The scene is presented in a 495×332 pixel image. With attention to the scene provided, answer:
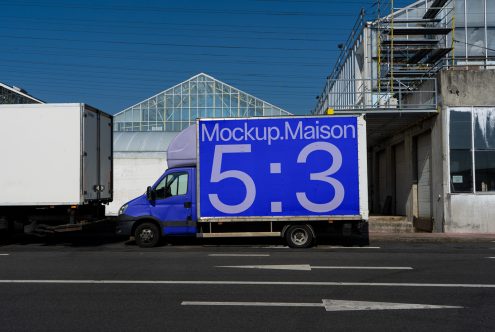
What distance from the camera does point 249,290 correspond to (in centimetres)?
780

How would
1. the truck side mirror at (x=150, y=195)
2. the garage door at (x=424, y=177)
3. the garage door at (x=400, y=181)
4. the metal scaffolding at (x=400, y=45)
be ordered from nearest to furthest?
the truck side mirror at (x=150, y=195), the garage door at (x=424, y=177), the garage door at (x=400, y=181), the metal scaffolding at (x=400, y=45)

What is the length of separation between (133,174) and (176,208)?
12931 mm

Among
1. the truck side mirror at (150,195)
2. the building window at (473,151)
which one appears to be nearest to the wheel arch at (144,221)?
the truck side mirror at (150,195)

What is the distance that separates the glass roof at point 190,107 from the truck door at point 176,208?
83.3ft

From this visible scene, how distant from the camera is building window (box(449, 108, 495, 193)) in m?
16.9

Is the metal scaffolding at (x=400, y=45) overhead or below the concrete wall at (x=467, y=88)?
overhead

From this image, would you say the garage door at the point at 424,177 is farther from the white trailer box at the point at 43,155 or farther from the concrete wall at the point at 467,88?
the white trailer box at the point at 43,155

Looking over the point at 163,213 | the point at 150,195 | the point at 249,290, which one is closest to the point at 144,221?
the point at 163,213

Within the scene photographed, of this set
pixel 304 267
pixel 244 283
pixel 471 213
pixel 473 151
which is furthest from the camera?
pixel 473 151

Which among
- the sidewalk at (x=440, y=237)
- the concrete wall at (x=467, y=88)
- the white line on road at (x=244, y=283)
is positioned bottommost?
the white line on road at (x=244, y=283)

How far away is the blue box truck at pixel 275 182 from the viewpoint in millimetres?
13242

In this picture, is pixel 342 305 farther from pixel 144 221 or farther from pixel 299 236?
pixel 144 221

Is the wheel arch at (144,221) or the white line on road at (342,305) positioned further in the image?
the wheel arch at (144,221)

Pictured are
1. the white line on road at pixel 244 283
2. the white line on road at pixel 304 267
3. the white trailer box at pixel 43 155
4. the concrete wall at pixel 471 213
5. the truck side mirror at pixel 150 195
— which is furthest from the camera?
the concrete wall at pixel 471 213
